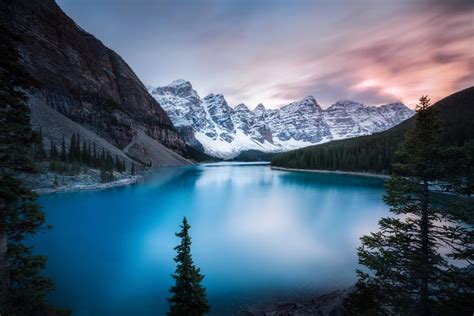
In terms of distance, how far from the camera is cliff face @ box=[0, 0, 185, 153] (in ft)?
366

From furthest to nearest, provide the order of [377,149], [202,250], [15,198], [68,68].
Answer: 1. [68,68]
2. [377,149]
3. [202,250]
4. [15,198]

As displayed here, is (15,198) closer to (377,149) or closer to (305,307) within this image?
(305,307)

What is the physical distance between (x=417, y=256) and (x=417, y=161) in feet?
10.5

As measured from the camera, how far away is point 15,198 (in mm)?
7844

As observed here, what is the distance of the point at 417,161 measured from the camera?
859cm

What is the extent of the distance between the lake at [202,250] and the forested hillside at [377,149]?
5298 centimetres

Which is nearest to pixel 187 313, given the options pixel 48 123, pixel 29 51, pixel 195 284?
pixel 195 284

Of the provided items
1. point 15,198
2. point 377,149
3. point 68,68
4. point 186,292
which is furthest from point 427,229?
point 68,68

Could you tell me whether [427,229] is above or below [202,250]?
above

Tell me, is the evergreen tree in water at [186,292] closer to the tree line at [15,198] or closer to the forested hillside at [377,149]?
the tree line at [15,198]

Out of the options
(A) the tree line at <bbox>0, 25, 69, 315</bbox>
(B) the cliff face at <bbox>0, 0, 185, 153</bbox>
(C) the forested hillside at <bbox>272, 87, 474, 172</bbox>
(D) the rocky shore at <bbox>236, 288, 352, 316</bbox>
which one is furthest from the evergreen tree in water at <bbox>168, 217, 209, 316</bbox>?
(B) the cliff face at <bbox>0, 0, 185, 153</bbox>

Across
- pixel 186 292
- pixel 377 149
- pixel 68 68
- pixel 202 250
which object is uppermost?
pixel 68 68

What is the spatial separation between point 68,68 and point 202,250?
147 meters

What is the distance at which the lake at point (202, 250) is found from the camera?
13.3m
